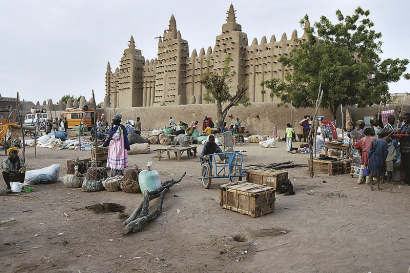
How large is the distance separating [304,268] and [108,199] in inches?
191

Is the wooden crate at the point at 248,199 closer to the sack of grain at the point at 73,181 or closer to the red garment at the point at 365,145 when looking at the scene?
the red garment at the point at 365,145

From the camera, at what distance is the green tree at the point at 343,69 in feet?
57.4

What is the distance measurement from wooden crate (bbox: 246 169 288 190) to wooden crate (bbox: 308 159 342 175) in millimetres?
2857

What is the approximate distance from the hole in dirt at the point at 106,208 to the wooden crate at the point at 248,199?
6.80 feet

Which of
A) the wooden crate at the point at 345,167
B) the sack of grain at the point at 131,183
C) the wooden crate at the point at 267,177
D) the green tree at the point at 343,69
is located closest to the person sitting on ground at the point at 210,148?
the wooden crate at the point at 267,177

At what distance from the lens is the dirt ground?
13.6 feet

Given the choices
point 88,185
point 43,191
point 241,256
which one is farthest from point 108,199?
point 241,256

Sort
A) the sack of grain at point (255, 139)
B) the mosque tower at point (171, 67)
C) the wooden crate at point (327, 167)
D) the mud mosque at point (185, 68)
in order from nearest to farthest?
the wooden crate at point (327, 167) < the sack of grain at point (255, 139) < the mud mosque at point (185, 68) < the mosque tower at point (171, 67)

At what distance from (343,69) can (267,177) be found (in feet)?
38.0

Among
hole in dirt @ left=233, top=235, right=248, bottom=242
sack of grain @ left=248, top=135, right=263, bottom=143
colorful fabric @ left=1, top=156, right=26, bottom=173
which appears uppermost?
sack of grain @ left=248, top=135, right=263, bottom=143

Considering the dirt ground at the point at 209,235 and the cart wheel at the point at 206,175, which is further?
the cart wheel at the point at 206,175

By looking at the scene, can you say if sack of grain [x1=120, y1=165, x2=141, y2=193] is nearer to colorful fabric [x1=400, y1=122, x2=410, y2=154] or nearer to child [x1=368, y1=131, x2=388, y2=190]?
child [x1=368, y1=131, x2=388, y2=190]

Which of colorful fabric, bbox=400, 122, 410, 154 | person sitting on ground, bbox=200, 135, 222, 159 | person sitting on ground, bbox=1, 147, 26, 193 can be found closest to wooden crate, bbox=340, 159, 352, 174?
colorful fabric, bbox=400, 122, 410, 154

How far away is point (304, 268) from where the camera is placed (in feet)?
13.1
